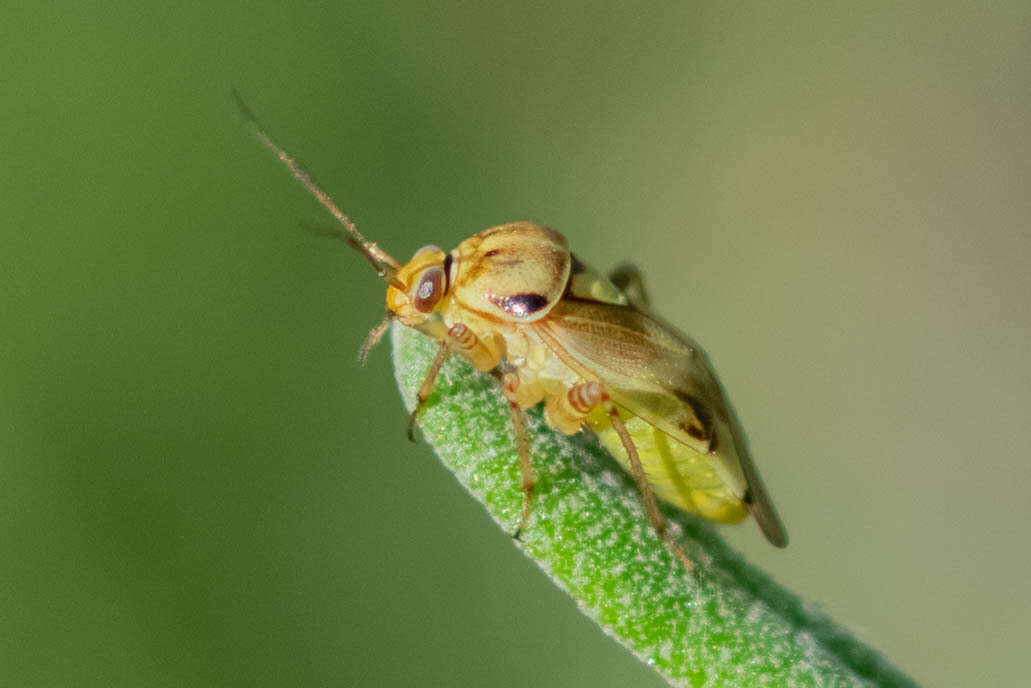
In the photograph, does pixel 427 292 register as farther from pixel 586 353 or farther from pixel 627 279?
pixel 627 279

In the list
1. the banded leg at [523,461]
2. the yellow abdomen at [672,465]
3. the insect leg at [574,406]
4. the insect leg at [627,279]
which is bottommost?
the yellow abdomen at [672,465]

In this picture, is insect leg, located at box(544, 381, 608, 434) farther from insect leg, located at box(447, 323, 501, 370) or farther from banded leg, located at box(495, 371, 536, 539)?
banded leg, located at box(495, 371, 536, 539)

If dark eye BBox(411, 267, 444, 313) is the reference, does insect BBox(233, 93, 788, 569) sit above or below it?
below

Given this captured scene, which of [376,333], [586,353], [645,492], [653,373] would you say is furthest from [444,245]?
[645,492]

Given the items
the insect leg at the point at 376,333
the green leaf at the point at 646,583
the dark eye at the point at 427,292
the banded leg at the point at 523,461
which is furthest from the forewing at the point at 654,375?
the green leaf at the point at 646,583

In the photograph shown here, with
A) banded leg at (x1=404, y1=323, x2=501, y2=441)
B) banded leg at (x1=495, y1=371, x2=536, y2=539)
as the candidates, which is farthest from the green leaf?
banded leg at (x1=404, y1=323, x2=501, y2=441)

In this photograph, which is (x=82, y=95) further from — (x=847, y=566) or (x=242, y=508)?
(x=847, y=566)

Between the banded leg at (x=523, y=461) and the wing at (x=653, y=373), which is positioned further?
the wing at (x=653, y=373)

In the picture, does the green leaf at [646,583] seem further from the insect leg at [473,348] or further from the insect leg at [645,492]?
the insect leg at [473,348]
